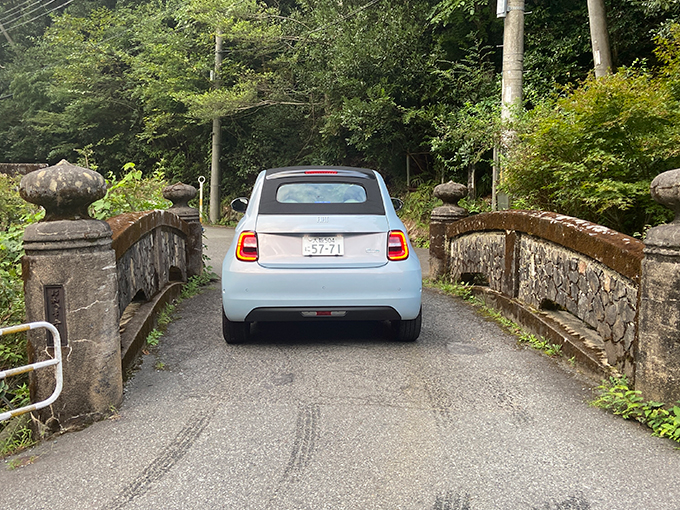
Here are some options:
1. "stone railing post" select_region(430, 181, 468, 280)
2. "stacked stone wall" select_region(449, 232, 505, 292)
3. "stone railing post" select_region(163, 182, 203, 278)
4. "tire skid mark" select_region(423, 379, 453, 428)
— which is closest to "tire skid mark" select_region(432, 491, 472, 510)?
"tire skid mark" select_region(423, 379, 453, 428)

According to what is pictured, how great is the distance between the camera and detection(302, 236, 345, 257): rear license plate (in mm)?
5344

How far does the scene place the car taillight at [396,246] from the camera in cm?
545

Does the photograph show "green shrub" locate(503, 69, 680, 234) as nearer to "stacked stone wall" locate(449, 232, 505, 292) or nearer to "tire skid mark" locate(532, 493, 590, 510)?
"stacked stone wall" locate(449, 232, 505, 292)

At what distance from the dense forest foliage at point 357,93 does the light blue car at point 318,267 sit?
2506 millimetres

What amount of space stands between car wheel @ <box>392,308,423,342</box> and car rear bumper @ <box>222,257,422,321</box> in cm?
37

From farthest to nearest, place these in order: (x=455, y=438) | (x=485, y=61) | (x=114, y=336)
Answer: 1. (x=485, y=61)
2. (x=114, y=336)
3. (x=455, y=438)

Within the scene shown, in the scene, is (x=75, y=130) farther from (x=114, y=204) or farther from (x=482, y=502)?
(x=482, y=502)

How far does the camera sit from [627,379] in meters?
4.20

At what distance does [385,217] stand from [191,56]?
2422cm

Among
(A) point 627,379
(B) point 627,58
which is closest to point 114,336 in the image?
(A) point 627,379

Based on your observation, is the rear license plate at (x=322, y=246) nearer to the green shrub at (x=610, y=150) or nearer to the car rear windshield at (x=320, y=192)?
the car rear windshield at (x=320, y=192)

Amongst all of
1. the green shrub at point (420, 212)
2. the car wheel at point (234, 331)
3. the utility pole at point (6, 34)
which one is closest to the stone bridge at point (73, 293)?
the car wheel at point (234, 331)

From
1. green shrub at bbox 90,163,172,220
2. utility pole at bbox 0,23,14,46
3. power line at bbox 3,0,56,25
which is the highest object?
power line at bbox 3,0,56,25

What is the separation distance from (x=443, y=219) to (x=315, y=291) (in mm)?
4694
